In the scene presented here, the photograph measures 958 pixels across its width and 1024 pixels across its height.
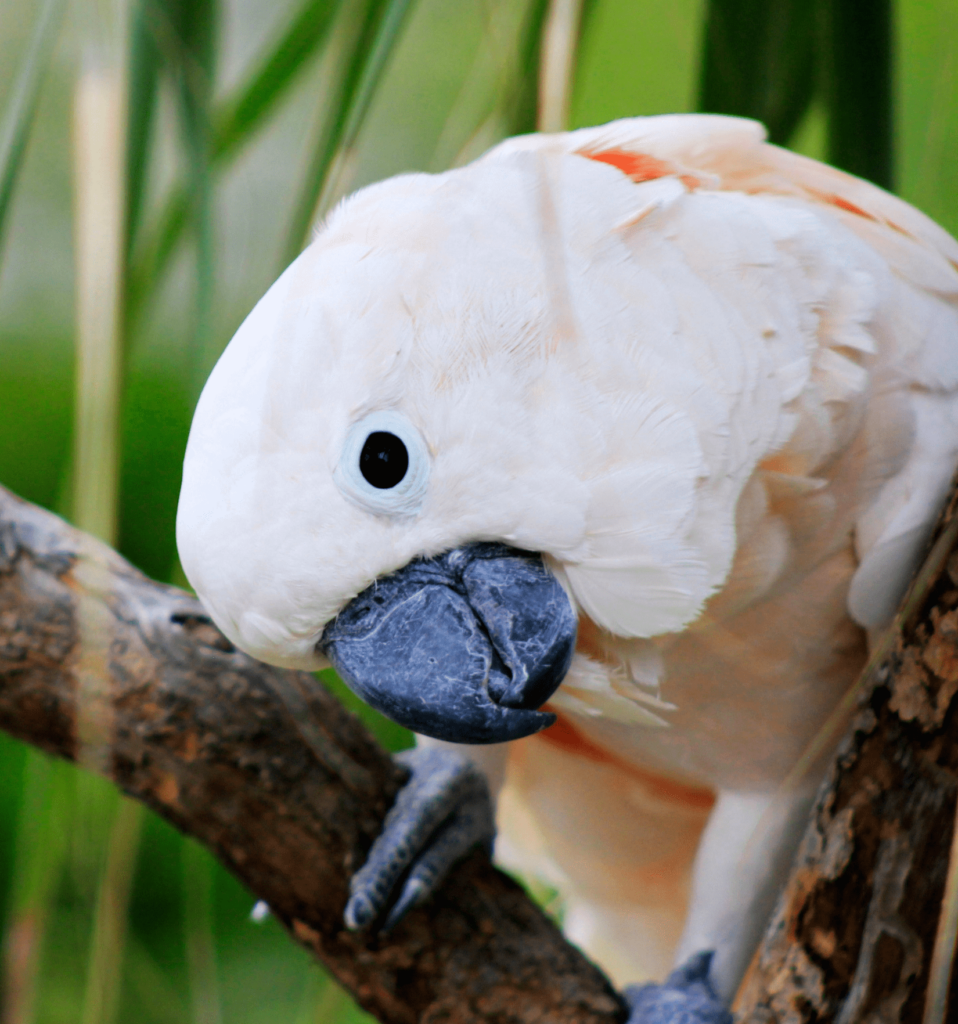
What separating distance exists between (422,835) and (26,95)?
984mm

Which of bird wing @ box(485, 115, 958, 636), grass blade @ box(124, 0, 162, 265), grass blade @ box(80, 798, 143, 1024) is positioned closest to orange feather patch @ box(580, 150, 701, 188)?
bird wing @ box(485, 115, 958, 636)

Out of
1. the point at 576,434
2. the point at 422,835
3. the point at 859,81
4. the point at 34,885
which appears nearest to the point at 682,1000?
the point at 422,835

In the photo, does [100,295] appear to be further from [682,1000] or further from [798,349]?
[682,1000]

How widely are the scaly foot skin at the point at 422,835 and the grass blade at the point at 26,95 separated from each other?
36.6 inches

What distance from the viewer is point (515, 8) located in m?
0.45

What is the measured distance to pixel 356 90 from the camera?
1.35 ft

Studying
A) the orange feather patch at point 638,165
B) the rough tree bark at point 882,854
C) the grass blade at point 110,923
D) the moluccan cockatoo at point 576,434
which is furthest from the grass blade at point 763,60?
the grass blade at point 110,923

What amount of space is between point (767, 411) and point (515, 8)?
1.70 feet

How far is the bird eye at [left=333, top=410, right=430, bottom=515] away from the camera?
2.62 feet

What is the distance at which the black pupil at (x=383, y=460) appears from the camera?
0.80 m

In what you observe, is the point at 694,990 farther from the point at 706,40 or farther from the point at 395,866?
the point at 706,40

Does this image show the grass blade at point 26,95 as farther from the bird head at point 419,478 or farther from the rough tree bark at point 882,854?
the rough tree bark at point 882,854

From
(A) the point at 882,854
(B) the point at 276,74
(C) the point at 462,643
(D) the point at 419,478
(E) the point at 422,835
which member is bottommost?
(E) the point at 422,835

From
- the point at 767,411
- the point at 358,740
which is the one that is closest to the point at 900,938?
the point at 767,411
